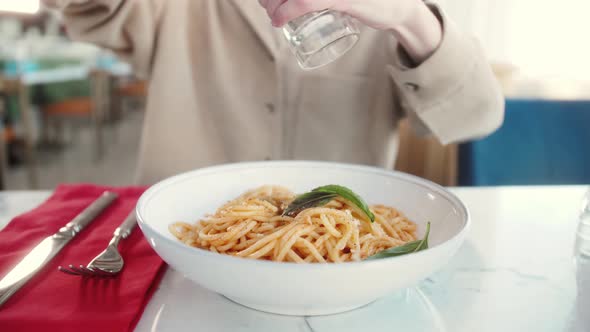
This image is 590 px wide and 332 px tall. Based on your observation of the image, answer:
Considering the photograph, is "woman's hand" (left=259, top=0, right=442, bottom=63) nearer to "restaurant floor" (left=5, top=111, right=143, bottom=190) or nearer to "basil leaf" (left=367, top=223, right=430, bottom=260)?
"basil leaf" (left=367, top=223, right=430, bottom=260)

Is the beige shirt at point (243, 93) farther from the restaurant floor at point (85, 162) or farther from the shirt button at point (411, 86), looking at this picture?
the restaurant floor at point (85, 162)

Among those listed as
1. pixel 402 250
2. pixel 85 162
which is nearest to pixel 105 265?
pixel 402 250

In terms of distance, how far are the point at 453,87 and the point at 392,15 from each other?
0.78ft

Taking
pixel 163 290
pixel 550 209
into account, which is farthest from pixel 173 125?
pixel 550 209

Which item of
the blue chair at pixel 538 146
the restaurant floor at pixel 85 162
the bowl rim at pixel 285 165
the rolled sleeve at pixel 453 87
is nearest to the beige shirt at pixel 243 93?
the rolled sleeve at pixel 453 87

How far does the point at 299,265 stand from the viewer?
1.30 ft

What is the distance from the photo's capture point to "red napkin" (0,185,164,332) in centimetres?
45

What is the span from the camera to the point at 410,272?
0.43 metres

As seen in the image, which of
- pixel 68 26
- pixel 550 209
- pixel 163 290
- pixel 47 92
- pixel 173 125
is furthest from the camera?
pixel 47 92

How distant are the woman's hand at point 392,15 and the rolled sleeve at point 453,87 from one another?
0.08ft

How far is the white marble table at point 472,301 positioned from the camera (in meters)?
0.47

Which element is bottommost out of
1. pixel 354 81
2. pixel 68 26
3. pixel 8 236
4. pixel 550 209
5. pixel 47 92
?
pixel 47 92

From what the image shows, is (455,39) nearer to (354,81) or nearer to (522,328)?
(354,81)

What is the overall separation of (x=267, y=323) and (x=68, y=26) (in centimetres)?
91
